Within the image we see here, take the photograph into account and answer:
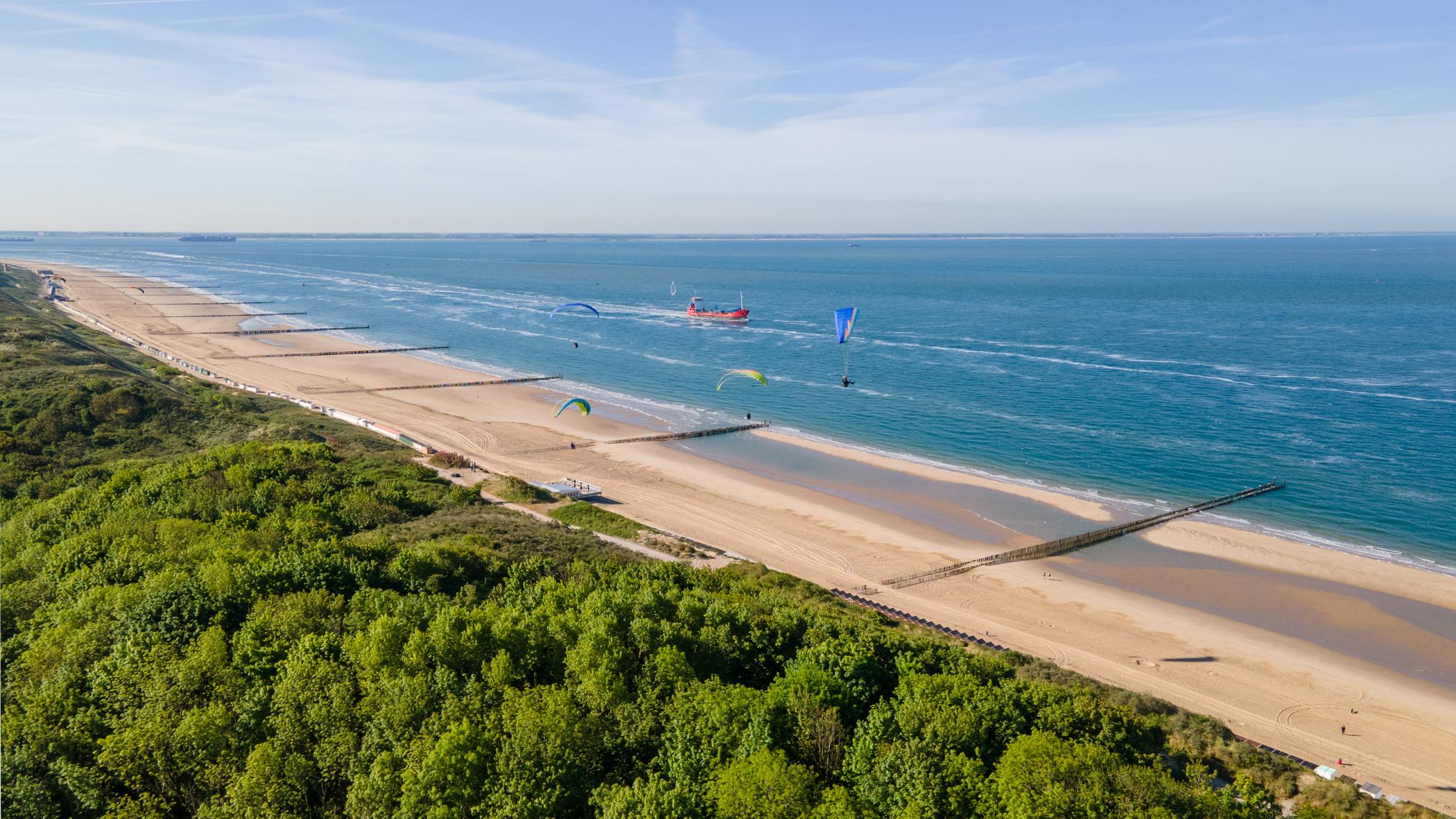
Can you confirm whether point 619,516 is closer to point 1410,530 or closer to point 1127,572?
point 1127,572

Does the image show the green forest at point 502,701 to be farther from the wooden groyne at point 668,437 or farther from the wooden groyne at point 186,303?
the wooden groyne at point 186,303

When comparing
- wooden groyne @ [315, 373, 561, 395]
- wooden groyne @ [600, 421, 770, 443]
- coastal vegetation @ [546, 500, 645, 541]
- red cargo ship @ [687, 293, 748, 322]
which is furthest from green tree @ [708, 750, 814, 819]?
red cargo ship @ [687, 293, 748, 322]

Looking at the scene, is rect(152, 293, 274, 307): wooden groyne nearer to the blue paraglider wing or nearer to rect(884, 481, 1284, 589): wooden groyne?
the blue paraglider wing

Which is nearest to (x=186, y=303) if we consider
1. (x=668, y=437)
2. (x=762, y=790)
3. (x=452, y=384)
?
(x=452, y=384)

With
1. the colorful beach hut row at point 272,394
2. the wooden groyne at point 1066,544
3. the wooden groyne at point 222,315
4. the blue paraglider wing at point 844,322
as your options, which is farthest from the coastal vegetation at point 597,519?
the wooden groyne at point 222,315

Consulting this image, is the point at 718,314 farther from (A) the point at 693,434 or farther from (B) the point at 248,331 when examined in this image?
(B) the point at 248,331

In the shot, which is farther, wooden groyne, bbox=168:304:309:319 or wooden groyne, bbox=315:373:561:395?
wooden groyne, bbox=168:304:309:319
